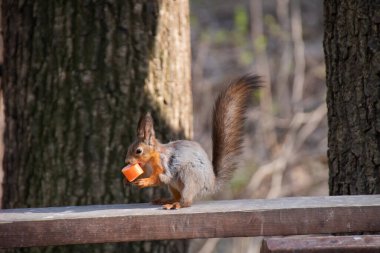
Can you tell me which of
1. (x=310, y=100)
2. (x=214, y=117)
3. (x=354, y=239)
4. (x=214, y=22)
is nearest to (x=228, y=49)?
(x=214, y=22)

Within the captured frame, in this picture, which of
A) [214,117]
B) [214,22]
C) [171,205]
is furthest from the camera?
[214,22]

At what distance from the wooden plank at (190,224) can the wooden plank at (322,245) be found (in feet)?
1.07

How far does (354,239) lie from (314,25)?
283 inches

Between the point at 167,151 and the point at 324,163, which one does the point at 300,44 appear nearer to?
the point at 324,163

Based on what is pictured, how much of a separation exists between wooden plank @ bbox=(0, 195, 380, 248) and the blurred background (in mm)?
3126

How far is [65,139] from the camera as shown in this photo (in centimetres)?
331

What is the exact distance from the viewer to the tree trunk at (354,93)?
275 centimetres

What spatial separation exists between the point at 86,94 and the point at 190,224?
1.23 m

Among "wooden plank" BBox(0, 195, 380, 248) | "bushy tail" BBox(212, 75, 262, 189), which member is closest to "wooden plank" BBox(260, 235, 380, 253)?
"wooden plank" BBox(0, 195, 380, 248)

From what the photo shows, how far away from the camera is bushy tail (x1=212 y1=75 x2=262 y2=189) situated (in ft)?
8.86

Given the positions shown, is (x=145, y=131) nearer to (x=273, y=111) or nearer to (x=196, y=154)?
(x=196, y=154)

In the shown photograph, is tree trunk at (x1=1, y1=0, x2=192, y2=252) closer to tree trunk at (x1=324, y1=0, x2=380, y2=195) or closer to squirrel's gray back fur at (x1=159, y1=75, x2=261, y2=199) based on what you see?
squirrel's gray back fur at (x1=159, y1=75, x2=261, y2=199)

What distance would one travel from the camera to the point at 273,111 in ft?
21.6

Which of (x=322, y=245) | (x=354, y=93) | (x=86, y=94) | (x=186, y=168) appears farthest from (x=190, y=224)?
(x=86, y=94)
